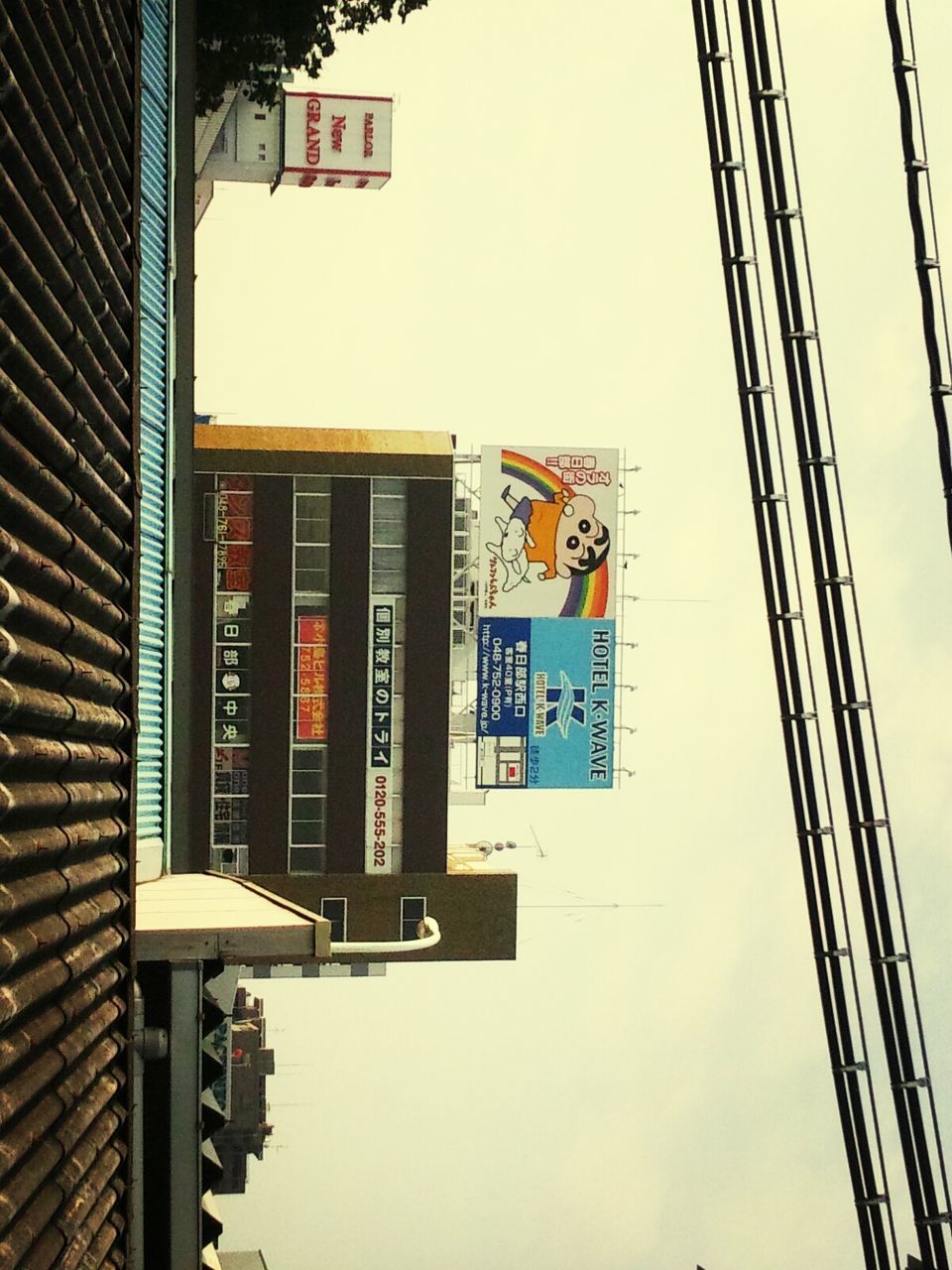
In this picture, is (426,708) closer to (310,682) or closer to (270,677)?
(310,682)

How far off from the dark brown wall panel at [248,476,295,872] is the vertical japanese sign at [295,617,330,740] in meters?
0.33

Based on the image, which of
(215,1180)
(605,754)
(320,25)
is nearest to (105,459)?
(215,1180)

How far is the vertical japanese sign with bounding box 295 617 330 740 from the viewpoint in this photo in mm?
44500

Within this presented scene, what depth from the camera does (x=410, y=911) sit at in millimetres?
44188

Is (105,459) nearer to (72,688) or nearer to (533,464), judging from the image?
(72,688)

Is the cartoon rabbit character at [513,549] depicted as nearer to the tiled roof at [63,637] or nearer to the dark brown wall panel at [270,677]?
the dark brown wall panel at [270,677]

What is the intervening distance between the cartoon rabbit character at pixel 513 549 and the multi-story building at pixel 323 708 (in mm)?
2153

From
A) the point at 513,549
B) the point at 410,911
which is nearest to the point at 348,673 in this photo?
the point at 513,549

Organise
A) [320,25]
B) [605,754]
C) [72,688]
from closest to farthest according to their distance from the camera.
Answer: [72,688], [320,25], [605,754]

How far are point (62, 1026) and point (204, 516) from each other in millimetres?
38298

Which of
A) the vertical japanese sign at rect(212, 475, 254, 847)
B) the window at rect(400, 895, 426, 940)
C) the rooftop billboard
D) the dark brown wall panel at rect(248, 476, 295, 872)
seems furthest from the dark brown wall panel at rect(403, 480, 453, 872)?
the vertical japanese sign at rect(212, 475, 254, 847)

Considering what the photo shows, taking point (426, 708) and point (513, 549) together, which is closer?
point (513, 549)

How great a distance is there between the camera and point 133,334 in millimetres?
10398

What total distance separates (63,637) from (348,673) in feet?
122
